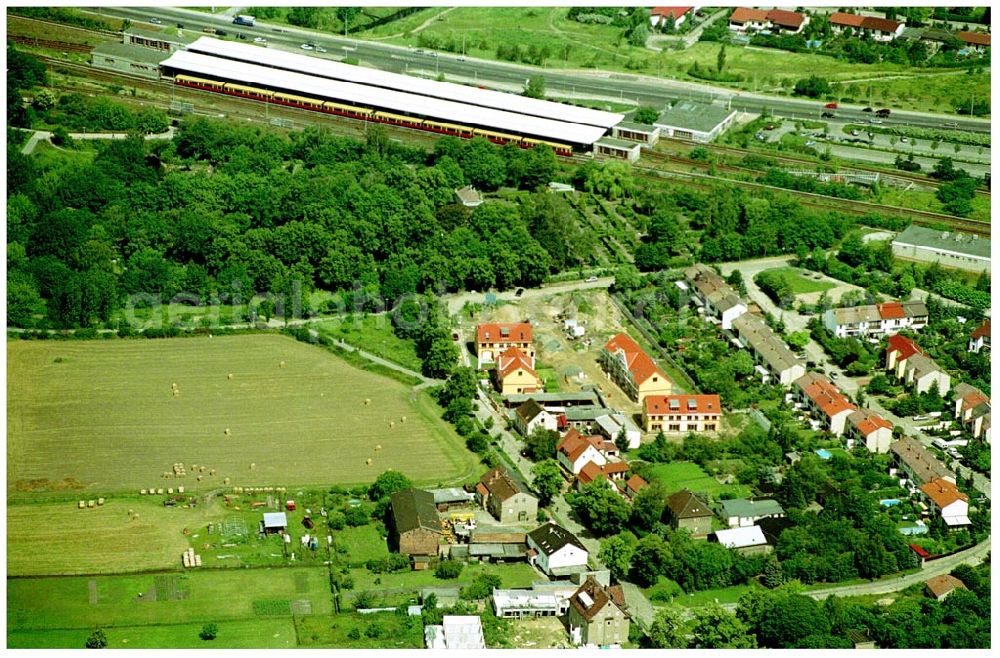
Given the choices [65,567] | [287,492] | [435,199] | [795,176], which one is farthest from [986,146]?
[65,567]

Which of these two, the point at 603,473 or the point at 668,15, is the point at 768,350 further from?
the point at 668,15

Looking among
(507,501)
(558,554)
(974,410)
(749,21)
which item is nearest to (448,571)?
(558,554)

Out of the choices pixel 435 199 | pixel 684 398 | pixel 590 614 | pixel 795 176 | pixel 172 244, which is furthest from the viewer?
pixel 795 176

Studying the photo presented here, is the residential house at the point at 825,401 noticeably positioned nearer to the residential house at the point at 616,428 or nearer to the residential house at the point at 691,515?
the residential house at the point at 616,428

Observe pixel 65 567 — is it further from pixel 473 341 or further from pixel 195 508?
pixel 473 341

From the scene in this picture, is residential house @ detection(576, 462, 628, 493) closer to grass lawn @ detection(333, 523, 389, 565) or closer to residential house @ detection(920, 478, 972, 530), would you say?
grass lawn @ detection(333, 523, 389, 565)
